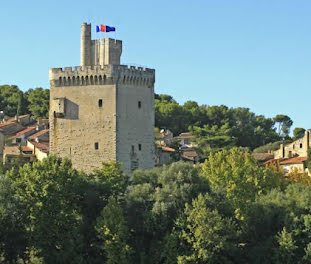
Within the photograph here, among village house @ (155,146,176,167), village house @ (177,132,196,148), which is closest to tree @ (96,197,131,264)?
village house @ (155,146,176,167)

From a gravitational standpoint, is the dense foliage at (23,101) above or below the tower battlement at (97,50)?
above

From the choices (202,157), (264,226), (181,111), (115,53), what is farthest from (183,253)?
(181,111)

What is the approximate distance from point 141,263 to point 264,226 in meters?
7.45

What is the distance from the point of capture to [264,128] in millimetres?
105000

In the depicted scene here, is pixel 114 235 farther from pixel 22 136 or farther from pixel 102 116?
pixel 22 136

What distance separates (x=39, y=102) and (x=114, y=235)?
58.2 meters

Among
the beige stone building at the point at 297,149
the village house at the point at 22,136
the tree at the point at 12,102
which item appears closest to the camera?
the beige stone building at the point at 297,149

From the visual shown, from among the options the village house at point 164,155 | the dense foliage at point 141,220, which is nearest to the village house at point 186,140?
the village house at point 164,155

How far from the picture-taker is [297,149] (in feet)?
265

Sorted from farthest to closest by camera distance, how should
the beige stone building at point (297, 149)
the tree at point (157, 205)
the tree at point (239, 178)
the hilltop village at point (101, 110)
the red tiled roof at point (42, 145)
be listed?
the beige stone building at point (297, 149)
the red tiled roof at point (42, 145)
the hilltop village at point (101, 110)
the tree at point (239, 178)
the tree at point (157, 205)

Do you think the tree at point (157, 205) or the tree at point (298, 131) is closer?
the tree at point (157, 205)

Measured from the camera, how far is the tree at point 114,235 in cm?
4150

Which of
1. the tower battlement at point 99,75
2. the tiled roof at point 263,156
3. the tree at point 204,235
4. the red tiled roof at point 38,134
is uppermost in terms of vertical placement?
the tower battlement at point 99,75

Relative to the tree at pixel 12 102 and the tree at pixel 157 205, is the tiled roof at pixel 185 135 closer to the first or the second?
the tree at pixel 12 102
